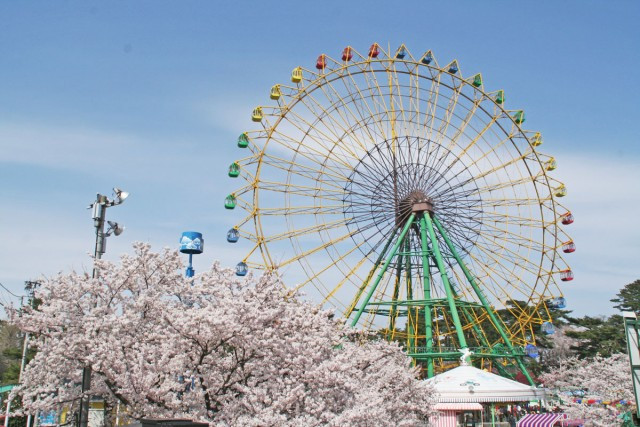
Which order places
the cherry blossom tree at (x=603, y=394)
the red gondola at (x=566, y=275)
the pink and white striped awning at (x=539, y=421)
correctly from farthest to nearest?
the red gondola at (x=566, y=275) → the cherry blossom tree at (x=603, y=394) → the pink and white striped awning at (x=539, y=421)

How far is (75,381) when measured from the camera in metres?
15.0

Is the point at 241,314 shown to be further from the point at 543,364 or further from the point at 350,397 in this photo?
the point at 543,364

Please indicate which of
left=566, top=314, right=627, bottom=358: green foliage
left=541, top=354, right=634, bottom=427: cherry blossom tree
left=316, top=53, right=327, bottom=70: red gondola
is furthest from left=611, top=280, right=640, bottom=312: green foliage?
left=316, top=53, right=327, bottom=70: red gondola

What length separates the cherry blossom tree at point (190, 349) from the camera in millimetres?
→ 12789

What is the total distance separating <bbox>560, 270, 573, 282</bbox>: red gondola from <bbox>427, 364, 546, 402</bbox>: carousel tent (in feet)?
41.3

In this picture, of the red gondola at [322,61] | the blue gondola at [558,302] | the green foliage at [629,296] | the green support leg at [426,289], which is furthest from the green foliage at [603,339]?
the red gondola at [322,61]

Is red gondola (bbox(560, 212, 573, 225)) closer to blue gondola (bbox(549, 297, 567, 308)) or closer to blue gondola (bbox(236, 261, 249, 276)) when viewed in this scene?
blue gondola (bbox(549, 297, 567, 308))

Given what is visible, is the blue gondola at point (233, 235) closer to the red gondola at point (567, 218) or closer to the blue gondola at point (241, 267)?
the blue gondola at point (241, 267)

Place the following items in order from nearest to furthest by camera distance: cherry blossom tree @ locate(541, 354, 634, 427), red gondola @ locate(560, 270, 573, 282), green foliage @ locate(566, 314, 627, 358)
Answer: cherry blossom tree @ locate(541, 354, 634, 427)
red gondola @ locate(560, 270, 573, 282)
green foliage @ locate(566, 314, 627, 358)

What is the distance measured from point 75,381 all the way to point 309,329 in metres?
5.96

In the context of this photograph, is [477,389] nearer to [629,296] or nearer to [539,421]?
[539,421]

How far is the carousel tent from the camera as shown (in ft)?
80.5

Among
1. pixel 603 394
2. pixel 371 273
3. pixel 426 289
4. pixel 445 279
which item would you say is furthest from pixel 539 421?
pixel 371 273

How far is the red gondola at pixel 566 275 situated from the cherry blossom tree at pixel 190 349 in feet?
83.5
